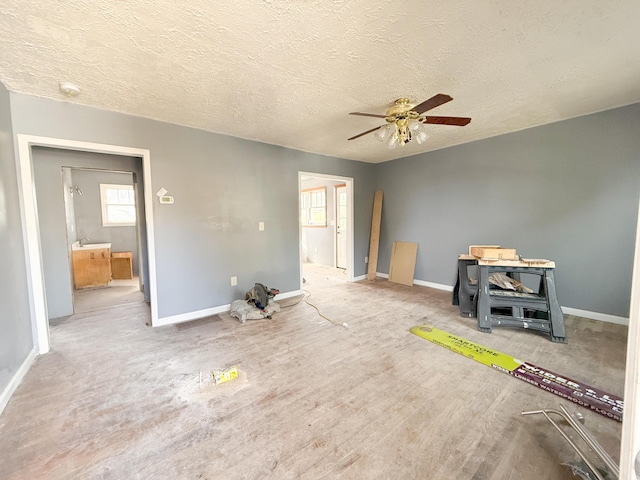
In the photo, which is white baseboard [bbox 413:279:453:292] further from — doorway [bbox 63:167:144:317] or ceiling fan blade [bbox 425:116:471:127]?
doorway [bbox 63:167:144:317]

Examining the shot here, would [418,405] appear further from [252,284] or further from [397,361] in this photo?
[252,284]

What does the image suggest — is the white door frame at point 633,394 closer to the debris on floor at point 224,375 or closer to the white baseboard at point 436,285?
the debris on floor at point 224,375

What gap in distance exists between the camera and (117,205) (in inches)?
223

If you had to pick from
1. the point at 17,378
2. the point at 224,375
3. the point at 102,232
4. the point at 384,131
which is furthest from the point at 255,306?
the point at 102,232

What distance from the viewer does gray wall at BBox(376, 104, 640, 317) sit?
9.39 feet

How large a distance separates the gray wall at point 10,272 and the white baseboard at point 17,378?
31 millimetres

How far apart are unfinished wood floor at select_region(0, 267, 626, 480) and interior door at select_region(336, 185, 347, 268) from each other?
346 cm

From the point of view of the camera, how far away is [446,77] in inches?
82.9

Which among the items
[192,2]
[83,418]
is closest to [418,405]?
[83,418]

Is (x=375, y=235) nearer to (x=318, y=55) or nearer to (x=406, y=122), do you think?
(x=406, y=122)

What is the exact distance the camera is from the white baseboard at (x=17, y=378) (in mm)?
1751

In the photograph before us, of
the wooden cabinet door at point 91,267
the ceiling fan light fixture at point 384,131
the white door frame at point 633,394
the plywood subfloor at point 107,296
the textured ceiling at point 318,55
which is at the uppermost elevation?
the textured ceiling at point 318,55

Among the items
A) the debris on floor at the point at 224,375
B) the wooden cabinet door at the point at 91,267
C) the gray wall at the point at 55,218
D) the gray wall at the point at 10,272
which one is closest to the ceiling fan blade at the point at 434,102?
the debris on floor at the point at 224,375

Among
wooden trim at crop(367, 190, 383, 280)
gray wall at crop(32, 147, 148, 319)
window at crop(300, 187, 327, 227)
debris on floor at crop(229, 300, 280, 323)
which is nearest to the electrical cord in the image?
debris on floor at crop(229, 300, 280, 323)
